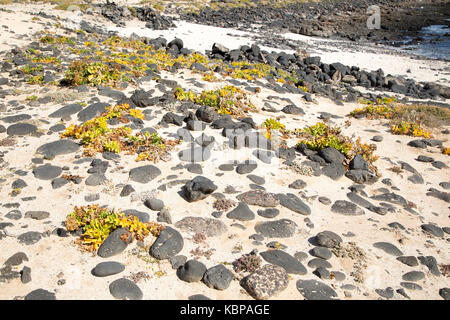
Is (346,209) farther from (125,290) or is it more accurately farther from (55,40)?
(55,40)

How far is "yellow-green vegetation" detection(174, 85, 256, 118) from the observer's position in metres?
12.3

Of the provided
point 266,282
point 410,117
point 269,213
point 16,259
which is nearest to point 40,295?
point 16,259

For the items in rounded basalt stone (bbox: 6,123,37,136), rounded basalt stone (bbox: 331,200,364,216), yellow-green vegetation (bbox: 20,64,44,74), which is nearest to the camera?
rounded basalt stone (bbox: 331,200,364,216)

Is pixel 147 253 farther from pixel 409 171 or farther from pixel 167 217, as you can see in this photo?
pixel 409 171

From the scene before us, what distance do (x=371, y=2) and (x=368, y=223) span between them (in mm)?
87176

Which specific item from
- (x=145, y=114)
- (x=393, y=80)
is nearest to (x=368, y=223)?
(x=145, y=114)

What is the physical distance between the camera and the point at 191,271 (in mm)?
5605

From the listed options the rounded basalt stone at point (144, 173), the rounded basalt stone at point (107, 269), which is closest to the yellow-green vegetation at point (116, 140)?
the rounded basalt stone at point (144, 173)

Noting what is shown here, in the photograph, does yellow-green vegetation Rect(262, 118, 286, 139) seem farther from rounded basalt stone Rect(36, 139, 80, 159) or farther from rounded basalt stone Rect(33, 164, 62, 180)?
rounded basalt stone Rect(33, 164, 62, 180)

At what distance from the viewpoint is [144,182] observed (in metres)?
8.12

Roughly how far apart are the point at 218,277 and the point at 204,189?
2413mm

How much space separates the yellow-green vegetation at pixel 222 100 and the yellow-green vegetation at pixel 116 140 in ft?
10.1

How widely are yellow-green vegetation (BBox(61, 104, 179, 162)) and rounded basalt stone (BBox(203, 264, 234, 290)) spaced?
4.17 meters

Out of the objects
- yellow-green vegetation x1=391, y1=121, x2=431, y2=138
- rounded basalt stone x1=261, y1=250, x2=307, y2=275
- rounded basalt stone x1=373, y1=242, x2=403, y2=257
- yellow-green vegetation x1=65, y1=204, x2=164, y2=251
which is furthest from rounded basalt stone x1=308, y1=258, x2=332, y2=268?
yellow-green vegetation x1=391, y1=121, x2=431, y2=138
